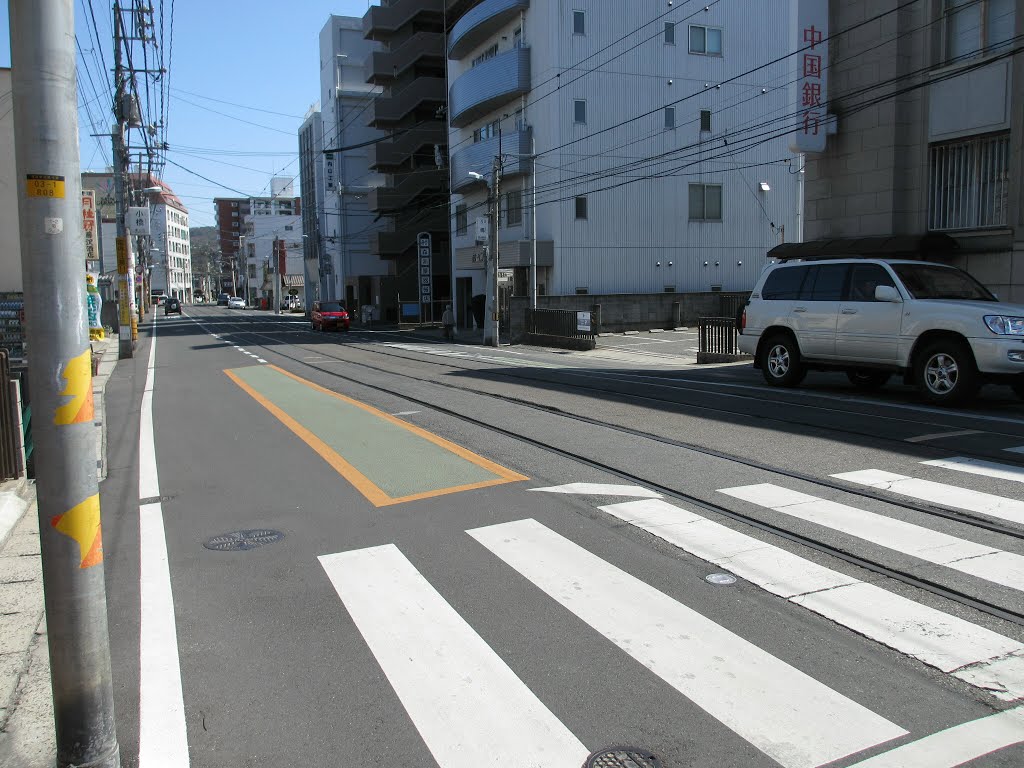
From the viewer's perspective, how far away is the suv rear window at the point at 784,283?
1433 centimetres

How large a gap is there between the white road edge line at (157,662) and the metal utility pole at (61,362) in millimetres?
363

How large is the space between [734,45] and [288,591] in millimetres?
39745

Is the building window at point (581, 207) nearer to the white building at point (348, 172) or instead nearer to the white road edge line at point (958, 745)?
the white road edge line at point (958, 745)

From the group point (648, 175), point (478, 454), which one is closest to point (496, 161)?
point (648, 175)

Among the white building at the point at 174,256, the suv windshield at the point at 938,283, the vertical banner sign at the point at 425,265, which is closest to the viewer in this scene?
→ the suv windshield at the point at 938,283

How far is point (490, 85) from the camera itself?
130 feet

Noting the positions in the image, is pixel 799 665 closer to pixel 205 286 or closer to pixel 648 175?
pixel 648 175

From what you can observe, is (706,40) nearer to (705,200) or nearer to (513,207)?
(705,200)

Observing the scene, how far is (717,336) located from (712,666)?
18.8 metres

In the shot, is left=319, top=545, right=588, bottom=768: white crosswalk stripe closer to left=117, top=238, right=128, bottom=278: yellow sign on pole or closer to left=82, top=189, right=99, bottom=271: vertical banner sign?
left=82, top=189, right=99, bottom=271: vertical banner sign

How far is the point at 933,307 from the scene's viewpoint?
11.8 metres

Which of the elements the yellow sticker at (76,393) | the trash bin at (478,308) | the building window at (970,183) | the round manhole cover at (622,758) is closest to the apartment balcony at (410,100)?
the trash bin at (478,308)

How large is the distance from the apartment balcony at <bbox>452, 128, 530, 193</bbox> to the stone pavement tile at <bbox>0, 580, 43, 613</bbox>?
30994 millimetres

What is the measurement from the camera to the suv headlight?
10969 mm
